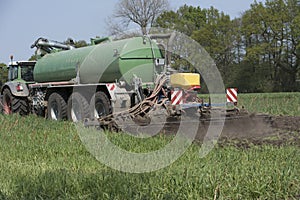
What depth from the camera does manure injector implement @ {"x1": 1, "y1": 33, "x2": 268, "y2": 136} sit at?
8.68m

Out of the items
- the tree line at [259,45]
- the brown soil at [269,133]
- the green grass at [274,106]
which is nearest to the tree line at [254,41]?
the tree line at [259,45]

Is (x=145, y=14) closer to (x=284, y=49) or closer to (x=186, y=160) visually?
(x=284, y=49)

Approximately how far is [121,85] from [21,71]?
6.11m

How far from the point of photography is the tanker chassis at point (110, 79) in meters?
9.85

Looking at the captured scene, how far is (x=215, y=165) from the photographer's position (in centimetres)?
→ 490

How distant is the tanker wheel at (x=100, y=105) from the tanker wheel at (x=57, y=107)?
1.57 metres

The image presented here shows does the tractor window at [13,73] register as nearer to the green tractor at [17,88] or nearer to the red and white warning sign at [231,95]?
the green tractor at [17,88]

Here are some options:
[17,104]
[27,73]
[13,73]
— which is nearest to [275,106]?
[27,73]

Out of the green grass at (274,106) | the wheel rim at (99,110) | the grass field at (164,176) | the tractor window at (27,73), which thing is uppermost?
the tractor window at (27,73)

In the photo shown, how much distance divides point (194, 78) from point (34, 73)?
20.7 feet

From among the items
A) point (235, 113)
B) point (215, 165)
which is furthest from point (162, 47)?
point (215, 165)

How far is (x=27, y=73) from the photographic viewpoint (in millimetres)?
14773

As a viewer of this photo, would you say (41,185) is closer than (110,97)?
Yes

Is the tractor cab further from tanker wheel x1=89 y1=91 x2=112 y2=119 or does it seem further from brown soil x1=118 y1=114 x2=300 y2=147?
brown soil x1=118 y1=114 x2=300 y2=147
